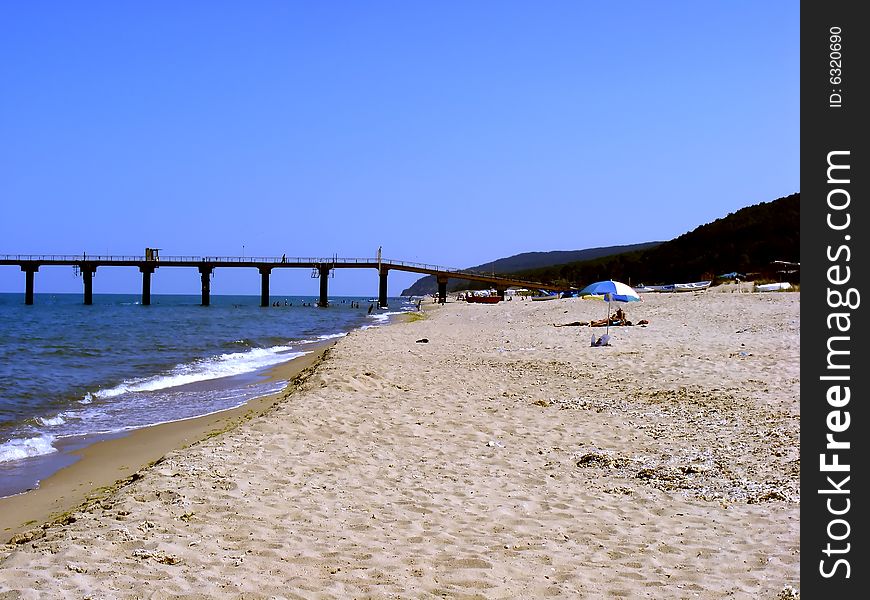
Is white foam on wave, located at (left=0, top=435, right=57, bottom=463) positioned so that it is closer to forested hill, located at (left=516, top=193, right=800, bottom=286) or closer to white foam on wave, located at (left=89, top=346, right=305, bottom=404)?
white foam on wave, located at (left=89, top=346, right=305, bottom=404)

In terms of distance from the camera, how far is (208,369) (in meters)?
19.4

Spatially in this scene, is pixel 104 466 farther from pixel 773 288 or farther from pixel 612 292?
pixel 773 288

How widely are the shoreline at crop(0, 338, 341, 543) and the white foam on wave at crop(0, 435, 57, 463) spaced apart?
1.49ft

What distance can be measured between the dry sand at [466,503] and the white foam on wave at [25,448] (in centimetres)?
271

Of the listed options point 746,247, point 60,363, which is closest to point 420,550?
point 60,363

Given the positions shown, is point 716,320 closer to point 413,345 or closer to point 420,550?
point 413,345

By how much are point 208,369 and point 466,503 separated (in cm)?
1490

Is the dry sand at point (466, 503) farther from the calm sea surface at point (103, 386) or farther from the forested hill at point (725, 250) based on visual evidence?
the forested hill at point (725, 250)

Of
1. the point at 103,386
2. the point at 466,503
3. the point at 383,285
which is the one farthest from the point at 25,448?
the point at 383,285

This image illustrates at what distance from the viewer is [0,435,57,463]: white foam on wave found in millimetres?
9089

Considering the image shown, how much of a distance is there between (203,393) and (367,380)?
4.18 metres

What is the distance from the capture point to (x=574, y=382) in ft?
40.6

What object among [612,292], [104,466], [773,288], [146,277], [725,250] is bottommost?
[104,466]

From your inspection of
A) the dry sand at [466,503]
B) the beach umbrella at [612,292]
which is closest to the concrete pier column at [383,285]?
the beach umbrella at [612,292]
